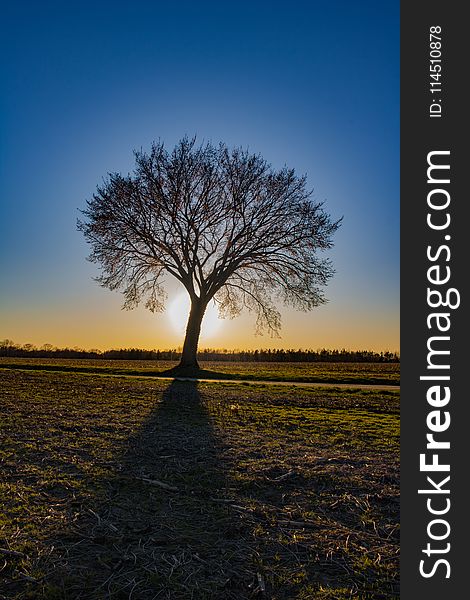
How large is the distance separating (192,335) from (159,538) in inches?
836

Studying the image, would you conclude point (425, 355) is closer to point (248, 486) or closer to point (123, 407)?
point (248, 486)

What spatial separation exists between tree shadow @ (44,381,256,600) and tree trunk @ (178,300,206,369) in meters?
18.6

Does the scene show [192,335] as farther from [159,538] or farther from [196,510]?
[159,538]

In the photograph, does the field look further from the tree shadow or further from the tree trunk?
the tree trunk

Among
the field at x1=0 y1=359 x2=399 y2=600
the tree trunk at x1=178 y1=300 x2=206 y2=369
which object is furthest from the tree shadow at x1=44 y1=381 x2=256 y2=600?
the tree trunk at x1=178 y1=300 x2=206 y2=369

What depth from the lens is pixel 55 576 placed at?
2.75 meters

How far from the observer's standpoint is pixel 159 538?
3283 mm

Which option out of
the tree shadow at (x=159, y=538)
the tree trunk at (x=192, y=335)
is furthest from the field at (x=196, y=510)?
the tree trunk at (x=192, y=335)

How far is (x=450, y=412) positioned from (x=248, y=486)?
241cm

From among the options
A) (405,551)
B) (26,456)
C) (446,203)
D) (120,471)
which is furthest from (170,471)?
(446,203)

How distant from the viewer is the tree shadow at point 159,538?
8.78 feet

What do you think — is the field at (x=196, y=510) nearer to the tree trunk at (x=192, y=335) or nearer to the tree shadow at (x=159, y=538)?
the tree shadow at (x=159, y=538)

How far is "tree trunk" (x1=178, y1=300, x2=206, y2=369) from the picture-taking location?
24219 millimetres

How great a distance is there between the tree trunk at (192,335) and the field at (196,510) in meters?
16.0
